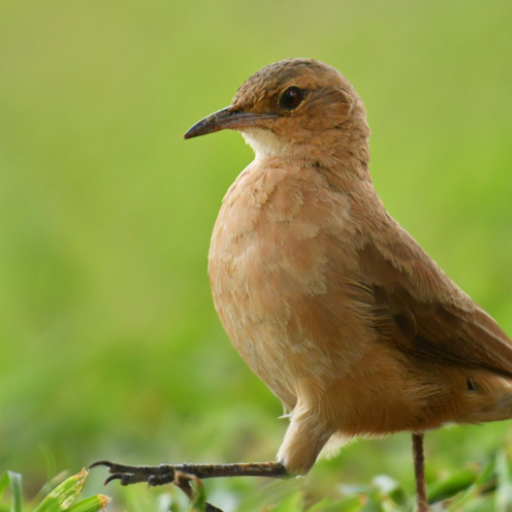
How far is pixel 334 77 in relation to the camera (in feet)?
14.1

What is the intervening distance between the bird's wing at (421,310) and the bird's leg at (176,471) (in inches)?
25.4

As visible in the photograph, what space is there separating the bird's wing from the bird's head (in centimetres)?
42

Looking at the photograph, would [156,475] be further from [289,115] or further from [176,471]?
[289,115]

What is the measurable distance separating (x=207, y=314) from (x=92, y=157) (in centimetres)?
454

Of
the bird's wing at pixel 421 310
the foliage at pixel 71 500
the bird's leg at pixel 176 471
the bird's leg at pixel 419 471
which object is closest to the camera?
the foliage at pixel 71 500

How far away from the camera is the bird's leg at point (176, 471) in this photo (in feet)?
12.3

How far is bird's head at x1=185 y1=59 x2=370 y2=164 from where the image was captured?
4.14m


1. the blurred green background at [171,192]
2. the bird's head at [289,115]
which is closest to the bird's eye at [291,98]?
the bird's head at [289,115]

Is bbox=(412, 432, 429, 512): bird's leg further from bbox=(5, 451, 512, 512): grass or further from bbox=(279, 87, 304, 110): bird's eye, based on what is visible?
bbox=(279, 87, 304, 110): bird's eye

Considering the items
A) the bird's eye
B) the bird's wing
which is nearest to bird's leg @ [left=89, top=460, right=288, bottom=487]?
the bird's wing

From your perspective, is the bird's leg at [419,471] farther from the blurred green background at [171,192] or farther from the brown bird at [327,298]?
the blurred green background at [171,192]

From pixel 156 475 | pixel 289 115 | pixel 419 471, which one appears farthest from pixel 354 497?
pixel 289 115

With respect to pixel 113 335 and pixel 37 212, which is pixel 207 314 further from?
pixel 37 212

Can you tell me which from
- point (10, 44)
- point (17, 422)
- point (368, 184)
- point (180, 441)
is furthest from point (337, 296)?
point (10, 44)
